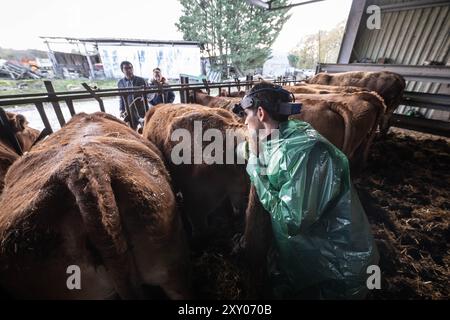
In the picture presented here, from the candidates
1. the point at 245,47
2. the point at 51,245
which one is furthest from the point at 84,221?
the point at 245,47

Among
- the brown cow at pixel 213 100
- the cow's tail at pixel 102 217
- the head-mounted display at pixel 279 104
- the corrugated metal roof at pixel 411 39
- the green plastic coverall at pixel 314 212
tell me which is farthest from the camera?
the corrugated metal roof at pixel 411 39

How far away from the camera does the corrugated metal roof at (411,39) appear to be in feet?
25.6

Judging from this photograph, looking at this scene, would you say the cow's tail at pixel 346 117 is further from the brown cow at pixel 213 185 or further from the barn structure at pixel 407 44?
the barn structure at pixel 407 44

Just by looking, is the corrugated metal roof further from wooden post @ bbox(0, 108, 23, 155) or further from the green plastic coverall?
wooden post @ bbox(0, 108, 23, 155)

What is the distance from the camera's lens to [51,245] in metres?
1.17

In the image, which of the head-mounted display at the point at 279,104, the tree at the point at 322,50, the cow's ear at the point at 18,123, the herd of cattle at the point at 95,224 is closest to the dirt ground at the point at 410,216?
the herd of cattle at the point at 95,224

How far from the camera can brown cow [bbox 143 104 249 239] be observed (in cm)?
250

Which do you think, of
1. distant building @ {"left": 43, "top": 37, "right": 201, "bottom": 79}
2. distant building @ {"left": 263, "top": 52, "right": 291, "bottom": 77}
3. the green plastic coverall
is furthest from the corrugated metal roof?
distant building @ {"left": 263, "top": 52, "right": 291, "bottom": 77}

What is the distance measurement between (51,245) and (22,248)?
13 centimetres

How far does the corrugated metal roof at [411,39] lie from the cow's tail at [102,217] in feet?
36.0

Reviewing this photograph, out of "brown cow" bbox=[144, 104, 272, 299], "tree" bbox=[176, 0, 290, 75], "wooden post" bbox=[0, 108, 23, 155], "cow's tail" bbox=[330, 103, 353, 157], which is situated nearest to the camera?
"brown cow" bbox=[144, 104, 272, 299]

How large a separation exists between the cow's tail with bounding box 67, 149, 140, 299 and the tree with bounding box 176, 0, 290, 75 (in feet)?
76.5

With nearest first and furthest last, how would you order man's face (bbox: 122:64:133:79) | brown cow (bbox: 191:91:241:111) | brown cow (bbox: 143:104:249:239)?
brown cow (bbox: 143:104:249:239) < brown cow (bbox: 191:91:241:111) < man's face (bbox: 122:64:133:79)
